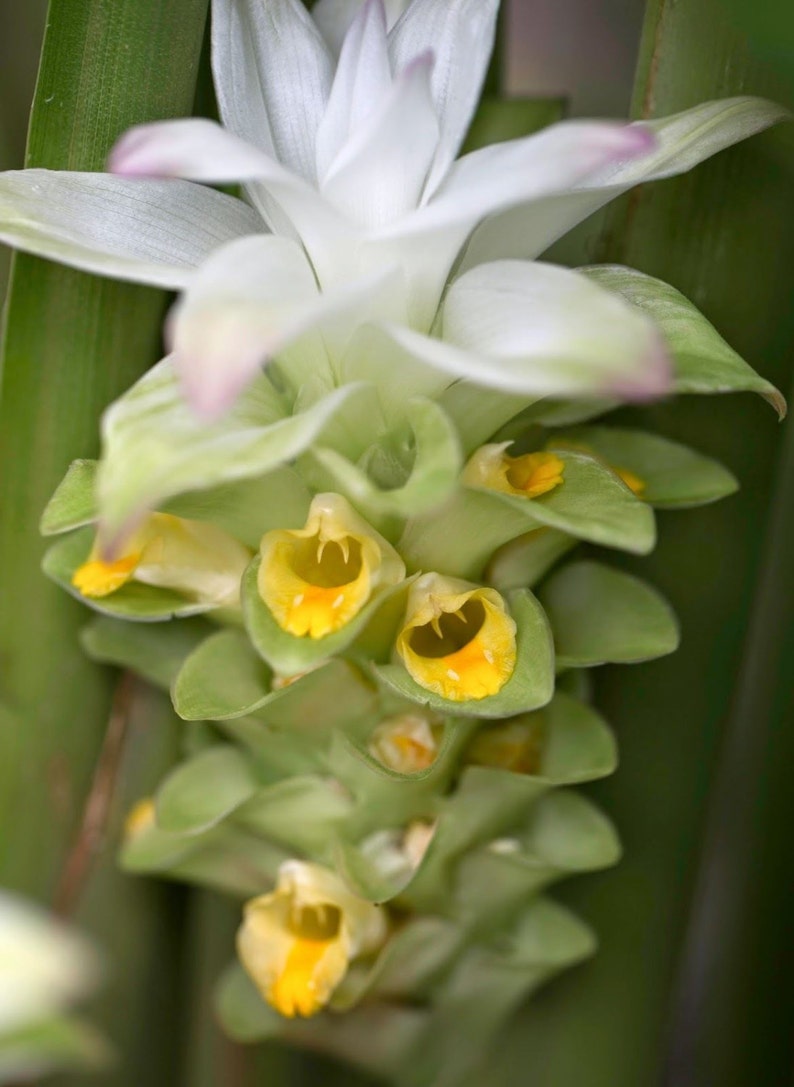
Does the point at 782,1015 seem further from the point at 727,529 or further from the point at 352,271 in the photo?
the point at 352,271

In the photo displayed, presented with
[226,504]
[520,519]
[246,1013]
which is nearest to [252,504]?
[226,504]

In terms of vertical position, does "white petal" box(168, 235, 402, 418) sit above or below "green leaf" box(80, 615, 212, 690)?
above

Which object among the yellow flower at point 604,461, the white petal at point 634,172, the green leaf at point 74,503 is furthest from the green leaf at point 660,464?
the green leaf at point 74,503

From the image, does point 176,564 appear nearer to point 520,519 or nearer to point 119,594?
point 119,594

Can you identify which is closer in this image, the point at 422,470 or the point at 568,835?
the point at 422,470

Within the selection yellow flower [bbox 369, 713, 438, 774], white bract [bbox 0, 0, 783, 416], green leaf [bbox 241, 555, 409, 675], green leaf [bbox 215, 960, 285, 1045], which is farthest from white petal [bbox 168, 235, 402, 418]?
green leaf [bbox 215, 960, 285, 1045]

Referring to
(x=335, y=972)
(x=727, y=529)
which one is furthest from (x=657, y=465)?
(x=335, y=972)

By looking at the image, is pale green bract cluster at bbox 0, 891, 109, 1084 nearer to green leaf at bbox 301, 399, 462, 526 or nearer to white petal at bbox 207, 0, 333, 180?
green leaf at bbox 301, 399, 462, 526
